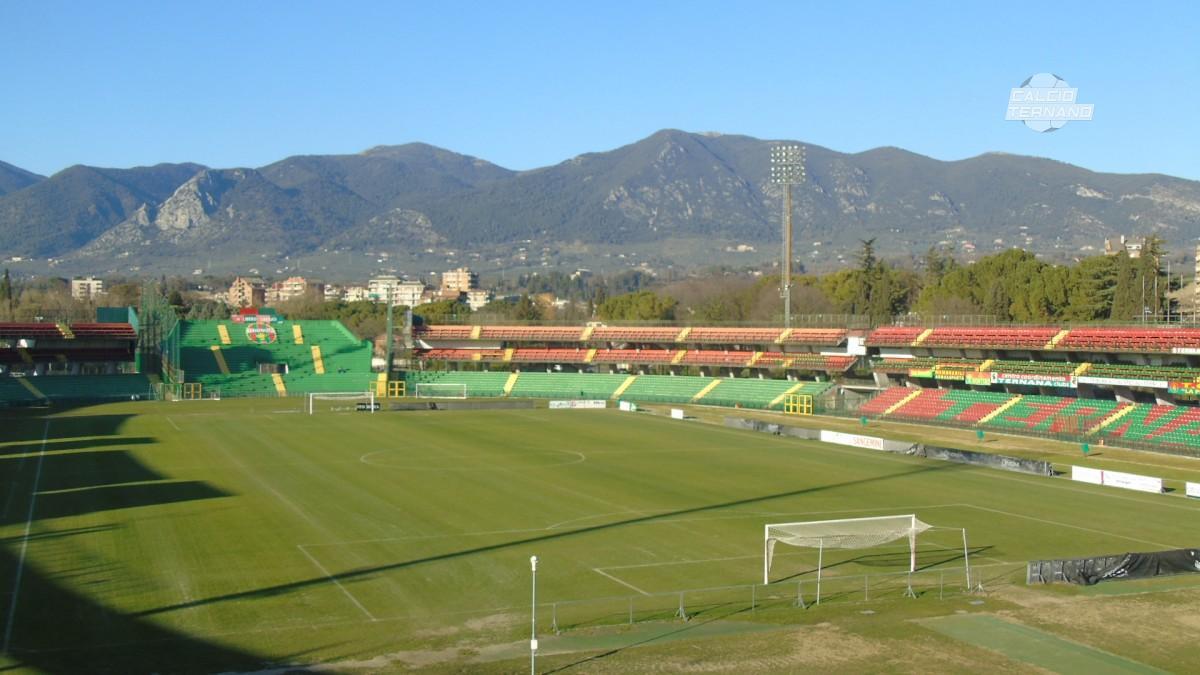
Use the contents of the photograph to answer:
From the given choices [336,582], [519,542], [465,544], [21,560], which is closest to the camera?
[336,582]

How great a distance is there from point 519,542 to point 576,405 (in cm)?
5230

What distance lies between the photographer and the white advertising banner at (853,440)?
61250 mm

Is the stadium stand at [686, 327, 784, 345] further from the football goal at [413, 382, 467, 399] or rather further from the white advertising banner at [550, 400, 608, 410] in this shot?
the football goal at [413, 382, 467, 399]

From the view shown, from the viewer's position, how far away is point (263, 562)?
3152cm

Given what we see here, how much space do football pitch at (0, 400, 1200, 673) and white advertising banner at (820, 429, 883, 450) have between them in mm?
2637

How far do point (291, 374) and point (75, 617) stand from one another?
78174mm

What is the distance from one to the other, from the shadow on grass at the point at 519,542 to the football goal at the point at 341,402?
42.5m

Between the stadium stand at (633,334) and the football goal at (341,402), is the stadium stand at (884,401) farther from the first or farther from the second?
the football goal at (341,402)

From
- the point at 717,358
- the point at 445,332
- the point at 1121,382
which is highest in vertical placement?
the point at 445,332

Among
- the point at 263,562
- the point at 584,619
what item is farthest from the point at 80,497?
the point at 584,619

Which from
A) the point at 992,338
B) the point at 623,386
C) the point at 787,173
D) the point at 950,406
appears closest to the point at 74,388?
the point at 623,386

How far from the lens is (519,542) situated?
115 ft

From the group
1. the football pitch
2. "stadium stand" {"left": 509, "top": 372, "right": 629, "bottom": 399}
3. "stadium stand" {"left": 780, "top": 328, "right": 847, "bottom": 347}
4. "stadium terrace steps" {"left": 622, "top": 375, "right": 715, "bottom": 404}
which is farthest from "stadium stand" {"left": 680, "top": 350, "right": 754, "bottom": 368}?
the football pitch

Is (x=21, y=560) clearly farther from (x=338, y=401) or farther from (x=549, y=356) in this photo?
(x=549, y=356)
